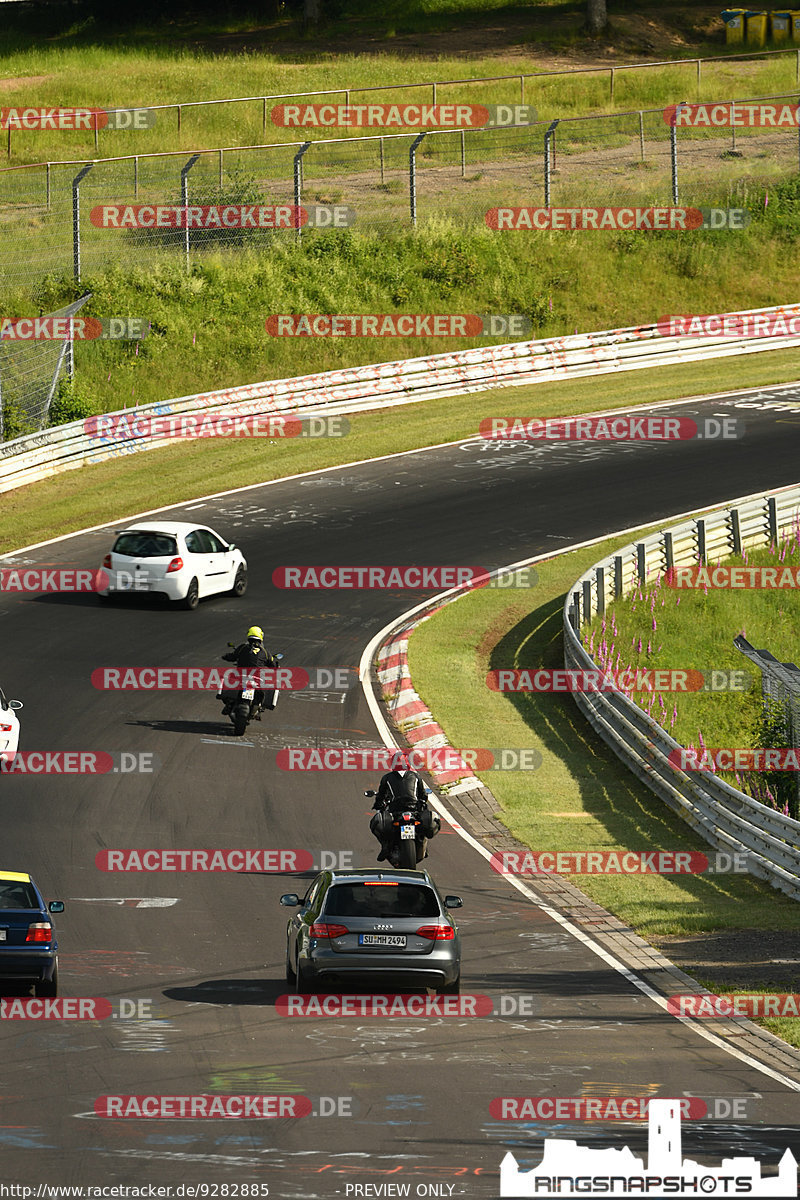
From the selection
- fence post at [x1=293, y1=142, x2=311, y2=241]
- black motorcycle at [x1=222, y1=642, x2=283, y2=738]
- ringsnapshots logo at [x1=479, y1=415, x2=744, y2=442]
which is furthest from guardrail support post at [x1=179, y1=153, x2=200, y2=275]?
black motorcycle at [x1=222, y1=642, x2=283, y2=738]

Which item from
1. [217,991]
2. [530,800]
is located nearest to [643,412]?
[530,800]

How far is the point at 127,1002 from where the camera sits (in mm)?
13383

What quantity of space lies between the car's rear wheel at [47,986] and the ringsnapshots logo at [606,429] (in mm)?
30702

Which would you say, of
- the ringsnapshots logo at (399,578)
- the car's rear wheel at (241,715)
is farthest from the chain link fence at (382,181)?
the car's rear wheel at (241,715)

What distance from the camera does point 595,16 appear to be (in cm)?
7469

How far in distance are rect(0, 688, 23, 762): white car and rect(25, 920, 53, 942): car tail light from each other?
28.3 feet

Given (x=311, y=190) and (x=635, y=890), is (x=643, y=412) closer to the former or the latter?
(x=311, y=190)

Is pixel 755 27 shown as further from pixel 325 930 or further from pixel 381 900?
pixel 325 930

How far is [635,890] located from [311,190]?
4155cm

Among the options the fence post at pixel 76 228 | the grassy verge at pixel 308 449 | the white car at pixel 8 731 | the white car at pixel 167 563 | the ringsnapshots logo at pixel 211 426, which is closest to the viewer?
the white car at pixel 8 731

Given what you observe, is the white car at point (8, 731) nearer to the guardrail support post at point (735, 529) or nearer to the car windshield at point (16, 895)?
the car windshield at point (16, 895)

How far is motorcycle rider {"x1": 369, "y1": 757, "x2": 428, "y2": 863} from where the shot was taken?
17.9 meters

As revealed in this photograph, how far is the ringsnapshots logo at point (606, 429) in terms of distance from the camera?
42969 mm

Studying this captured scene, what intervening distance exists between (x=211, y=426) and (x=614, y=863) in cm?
2458
